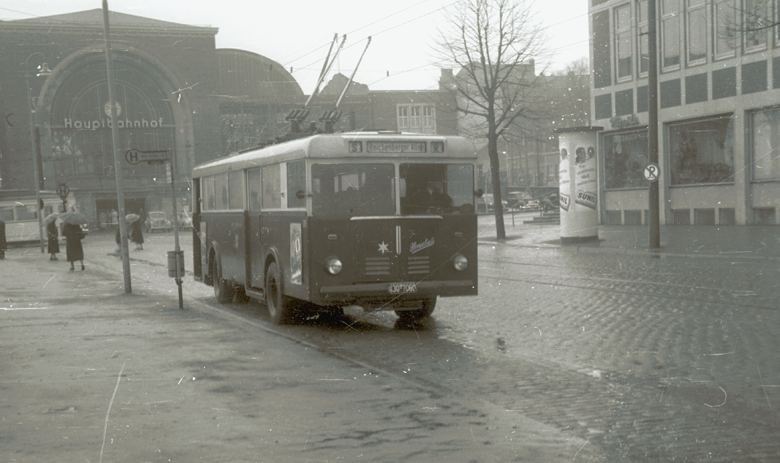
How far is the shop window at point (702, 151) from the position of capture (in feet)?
111

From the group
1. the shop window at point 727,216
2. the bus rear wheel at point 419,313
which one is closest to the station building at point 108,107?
the shop window at point 727,216

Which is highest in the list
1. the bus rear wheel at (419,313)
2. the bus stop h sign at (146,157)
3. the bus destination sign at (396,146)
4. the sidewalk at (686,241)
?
the bus stop h sign at (146,157)

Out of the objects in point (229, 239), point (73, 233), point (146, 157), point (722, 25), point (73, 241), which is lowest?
point (73, 241)

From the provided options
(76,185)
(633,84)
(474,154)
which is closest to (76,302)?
(474,154)

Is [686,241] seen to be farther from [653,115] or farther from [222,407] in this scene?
[222,407]

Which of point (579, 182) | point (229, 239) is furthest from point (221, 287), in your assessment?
point (579, 182)

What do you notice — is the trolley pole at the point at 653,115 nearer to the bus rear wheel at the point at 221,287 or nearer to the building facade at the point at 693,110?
the building facade at the point at 693,110

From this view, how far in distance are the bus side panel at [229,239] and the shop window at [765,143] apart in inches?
784

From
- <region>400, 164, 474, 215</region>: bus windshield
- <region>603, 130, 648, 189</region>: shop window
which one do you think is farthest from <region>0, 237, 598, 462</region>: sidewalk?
<region>603, 130, 648, 189</region>: shop window

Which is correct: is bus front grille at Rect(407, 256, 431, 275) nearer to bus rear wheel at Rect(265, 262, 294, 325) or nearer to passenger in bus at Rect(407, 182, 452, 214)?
passenger in bus at Rect(407, 182, 452, 214)

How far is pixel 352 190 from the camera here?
42.2 ft

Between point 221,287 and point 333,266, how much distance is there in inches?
218

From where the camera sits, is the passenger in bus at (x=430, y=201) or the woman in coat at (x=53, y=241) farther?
the woman in coat at (x=53, y=241)

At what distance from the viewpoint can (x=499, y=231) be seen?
3722cm
